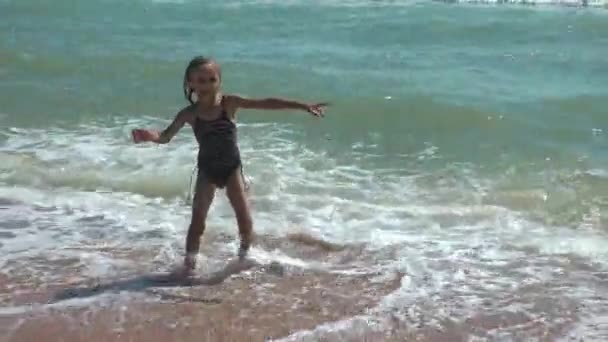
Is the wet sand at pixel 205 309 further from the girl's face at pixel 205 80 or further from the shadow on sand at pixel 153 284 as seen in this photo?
the girl's face at pixel 205 80

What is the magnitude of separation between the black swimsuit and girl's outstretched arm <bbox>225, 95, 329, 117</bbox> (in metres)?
0.10

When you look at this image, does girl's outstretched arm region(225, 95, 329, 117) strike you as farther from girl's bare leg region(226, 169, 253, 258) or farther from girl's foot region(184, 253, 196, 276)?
girl's foot region(184, 253, 196, 276)

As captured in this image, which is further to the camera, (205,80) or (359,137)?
(359,137)

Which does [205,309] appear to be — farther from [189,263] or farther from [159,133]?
[159,133]

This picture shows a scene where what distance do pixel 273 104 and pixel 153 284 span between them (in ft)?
4.33

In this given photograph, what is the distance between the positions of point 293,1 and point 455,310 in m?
16.3

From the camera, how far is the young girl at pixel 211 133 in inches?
196

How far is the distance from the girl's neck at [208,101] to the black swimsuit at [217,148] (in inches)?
2.1

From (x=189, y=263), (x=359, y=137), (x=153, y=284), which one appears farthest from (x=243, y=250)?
(x=359, y=137)

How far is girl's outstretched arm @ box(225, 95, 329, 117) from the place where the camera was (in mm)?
4957

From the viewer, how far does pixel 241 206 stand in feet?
18.0

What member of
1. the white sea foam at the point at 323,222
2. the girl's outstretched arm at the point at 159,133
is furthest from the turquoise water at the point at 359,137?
the girl's outstretched arm at the point at 159,133

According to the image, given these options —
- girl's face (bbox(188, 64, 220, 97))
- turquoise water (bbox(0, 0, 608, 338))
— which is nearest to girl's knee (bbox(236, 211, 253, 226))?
turquoise water (bbox(0, 0, 608, 338))

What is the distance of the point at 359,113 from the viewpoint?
10.1 meters
